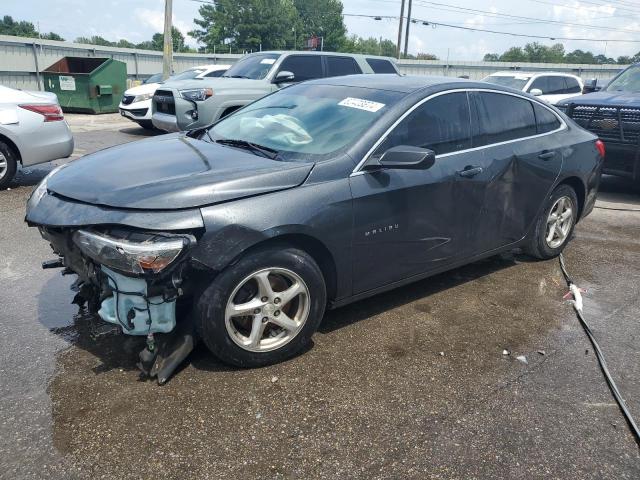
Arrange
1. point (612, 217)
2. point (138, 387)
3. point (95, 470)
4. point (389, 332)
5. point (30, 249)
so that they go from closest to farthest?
point (95, 470) → point (138, 387) → point (389, 332) → point (30, 249) → point (612, 217)

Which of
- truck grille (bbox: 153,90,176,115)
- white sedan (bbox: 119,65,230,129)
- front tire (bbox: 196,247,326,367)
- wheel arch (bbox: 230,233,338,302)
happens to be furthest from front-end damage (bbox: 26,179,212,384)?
white sedan (bbox: 119,65,230,129)

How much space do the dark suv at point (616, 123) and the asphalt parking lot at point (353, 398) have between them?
13.8ft

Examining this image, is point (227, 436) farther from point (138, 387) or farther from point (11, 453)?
point (11, 453)

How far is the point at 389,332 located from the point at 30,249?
139 inches

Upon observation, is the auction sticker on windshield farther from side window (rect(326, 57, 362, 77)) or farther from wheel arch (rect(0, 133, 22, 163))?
side window (rect(326, 57, 362, 77))

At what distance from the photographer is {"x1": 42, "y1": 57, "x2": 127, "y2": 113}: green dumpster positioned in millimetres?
17562

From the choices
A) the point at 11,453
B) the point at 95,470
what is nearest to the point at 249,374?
the point at 95,470

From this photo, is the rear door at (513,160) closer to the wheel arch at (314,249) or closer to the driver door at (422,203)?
the driver door at (422,203)

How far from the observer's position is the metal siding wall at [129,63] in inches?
768

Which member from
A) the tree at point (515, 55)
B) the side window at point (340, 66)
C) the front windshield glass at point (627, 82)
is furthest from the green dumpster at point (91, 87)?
the tree at point (515, 55)

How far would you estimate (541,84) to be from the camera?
43.7 ft

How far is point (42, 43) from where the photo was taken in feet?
67.5

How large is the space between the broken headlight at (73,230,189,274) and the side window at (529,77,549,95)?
482 inches

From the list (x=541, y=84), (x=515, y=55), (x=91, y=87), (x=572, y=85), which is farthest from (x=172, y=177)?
(x=515, y=55)
